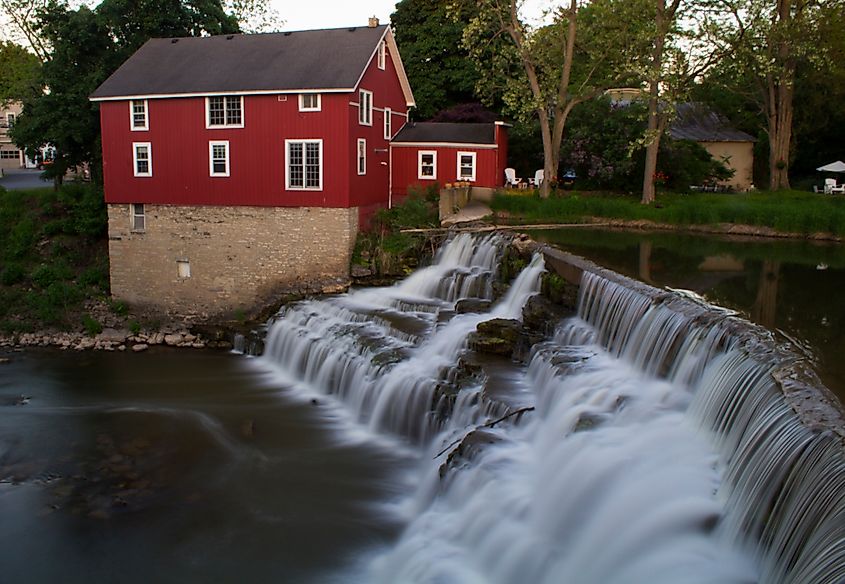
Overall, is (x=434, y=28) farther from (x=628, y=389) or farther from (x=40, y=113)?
(x=628, y=389)

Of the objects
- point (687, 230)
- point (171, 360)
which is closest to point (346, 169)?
point (171, 360)

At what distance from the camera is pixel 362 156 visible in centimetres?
2619

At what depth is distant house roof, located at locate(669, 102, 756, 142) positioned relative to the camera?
124ft

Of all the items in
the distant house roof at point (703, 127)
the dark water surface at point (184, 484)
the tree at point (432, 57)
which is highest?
the tree at point (432, 57)

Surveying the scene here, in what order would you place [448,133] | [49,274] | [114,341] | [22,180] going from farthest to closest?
1. [22,180]
2. [448,133]
3. [49,274]
4. [114,341]

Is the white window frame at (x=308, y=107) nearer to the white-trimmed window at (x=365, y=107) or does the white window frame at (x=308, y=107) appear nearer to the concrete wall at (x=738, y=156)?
the white-trimmed window at (x=365, y=107)

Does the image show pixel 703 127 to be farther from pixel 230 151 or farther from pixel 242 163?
pixel 230 151

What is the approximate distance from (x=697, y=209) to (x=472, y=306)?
36.9 ft

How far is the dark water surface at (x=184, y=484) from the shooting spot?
11.6 meters

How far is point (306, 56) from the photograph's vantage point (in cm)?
2605

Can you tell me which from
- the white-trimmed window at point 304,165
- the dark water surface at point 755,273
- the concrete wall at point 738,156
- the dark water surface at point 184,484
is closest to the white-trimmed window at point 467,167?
the dark water surface at point 755,273

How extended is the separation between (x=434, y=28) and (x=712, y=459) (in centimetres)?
3147

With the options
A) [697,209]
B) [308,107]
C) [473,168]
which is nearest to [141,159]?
[308,107]

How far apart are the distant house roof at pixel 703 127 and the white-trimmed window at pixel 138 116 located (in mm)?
23236
